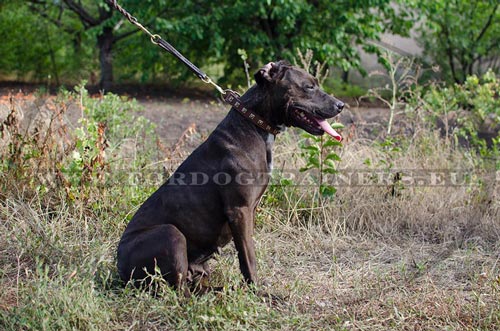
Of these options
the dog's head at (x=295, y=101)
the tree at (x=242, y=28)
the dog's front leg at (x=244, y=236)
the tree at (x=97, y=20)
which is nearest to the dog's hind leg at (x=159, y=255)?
the dog's front leg at (x=244, y=236)

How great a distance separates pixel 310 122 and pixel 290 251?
1259mm

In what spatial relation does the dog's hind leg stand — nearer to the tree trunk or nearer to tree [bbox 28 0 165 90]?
tree [bbox 28 0 165 90]

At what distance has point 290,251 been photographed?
15.9ft

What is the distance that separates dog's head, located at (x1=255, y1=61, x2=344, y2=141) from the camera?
394cm

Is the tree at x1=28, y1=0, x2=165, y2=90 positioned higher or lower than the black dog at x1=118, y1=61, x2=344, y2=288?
higher

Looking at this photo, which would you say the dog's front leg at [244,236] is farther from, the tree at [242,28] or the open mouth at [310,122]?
the tree at [242,28]

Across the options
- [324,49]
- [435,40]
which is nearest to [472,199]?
[324,49]

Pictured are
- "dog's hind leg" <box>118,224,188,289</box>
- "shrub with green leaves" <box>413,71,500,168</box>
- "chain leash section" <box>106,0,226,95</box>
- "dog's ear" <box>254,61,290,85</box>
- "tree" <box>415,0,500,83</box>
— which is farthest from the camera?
"tree" <box>415,0,500,83</box>

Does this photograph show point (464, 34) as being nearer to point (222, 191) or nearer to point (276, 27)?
point (276, 27)

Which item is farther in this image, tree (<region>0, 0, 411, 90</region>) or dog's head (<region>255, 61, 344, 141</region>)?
tree (<region>0, 0, 411, 90</region>)

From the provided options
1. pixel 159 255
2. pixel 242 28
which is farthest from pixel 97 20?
pixel 159 255

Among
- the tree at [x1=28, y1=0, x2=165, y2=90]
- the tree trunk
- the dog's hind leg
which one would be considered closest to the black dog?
the dog's hind leg

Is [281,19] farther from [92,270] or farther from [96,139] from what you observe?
[92,270]

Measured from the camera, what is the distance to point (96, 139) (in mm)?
5277
